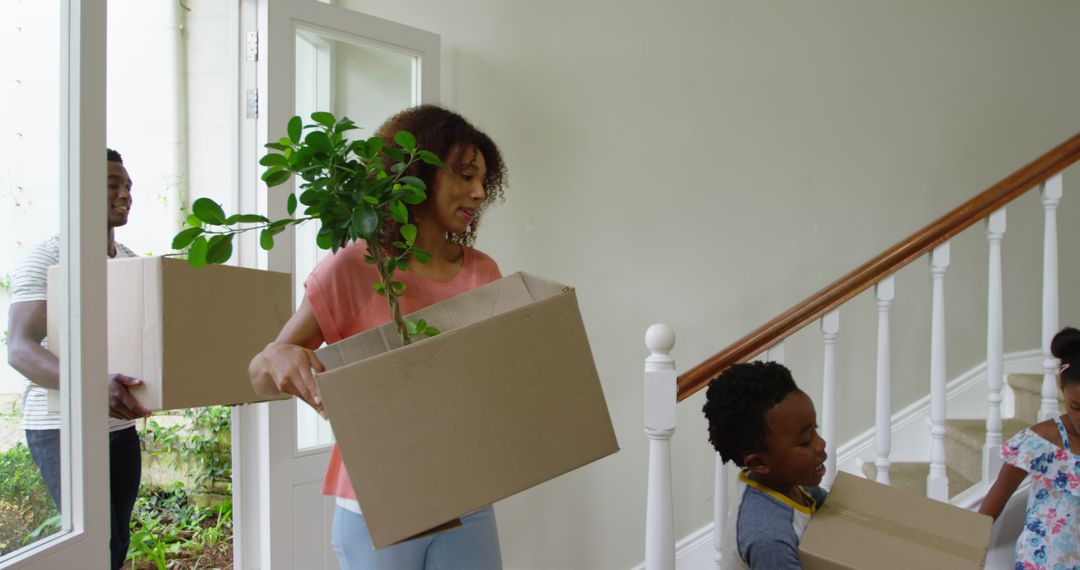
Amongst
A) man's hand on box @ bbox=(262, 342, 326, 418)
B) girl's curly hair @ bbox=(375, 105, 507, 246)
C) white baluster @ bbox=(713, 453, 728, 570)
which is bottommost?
white baluster @ bbox=(713, 453, 728, 570)

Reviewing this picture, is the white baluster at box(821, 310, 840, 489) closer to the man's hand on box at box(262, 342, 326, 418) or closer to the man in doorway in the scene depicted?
the man's hand on box at box(262, 342, 326, 418)

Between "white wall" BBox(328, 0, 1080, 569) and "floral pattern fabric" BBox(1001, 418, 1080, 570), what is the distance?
117cm

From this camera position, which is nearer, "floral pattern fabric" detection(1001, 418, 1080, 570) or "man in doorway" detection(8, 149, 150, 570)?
"man in doorway" detection(8, 149, 150, 570)

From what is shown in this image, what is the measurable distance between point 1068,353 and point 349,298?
157 cm

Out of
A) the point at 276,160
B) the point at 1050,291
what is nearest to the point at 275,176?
the point at 276,160

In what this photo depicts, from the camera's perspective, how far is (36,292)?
1.44 metres

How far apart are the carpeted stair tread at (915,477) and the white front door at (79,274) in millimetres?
2119

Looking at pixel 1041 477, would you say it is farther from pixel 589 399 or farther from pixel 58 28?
pixel 58 28

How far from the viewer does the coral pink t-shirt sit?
118 centimetres

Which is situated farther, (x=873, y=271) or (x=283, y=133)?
(x=283, y=133)

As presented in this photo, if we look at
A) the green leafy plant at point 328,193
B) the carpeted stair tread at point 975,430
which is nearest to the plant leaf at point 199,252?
the green leafy plant at point 328,193

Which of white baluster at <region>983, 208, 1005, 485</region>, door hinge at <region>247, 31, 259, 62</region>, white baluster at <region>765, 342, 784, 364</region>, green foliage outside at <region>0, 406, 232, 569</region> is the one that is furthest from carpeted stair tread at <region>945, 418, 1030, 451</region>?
green foliage outside at <region>0, 406, 232, 569</region>

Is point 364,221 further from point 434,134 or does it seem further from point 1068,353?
point 1068,353

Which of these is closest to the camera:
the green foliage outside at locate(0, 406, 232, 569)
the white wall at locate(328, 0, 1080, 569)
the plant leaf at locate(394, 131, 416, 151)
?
the plant leaf at locate(394, 131, 416, 151)
